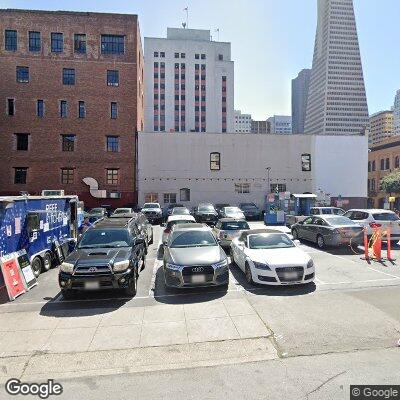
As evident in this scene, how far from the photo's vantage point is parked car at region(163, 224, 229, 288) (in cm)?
782

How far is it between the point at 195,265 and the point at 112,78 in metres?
31.6

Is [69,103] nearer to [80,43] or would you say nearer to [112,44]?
[80,43]

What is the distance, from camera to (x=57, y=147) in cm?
3325

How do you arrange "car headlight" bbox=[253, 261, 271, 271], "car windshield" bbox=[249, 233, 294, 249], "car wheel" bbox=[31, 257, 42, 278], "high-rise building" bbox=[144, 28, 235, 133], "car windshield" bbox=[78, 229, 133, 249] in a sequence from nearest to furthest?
"car headlight" bbox=[253, 261, 271, 271] → "car windshield" bbox=[78, 229, 133, 249] → "car windshield" bbox=[249, 233, 294, 249] → "car wheel" bbox=[31, 257, 42, 278] → "high-rise building" bbox=[144, 28, 235, 133]

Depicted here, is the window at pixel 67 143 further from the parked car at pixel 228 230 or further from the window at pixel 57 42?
the parked car at pixel 228 230

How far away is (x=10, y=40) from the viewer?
108ft

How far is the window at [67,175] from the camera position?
110ft

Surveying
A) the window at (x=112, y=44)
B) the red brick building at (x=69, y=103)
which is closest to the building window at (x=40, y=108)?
the red brick building at (x=69, y=103)

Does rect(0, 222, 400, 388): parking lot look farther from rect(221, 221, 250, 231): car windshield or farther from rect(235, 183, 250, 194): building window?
rect(235, 183, 250, 194): building window

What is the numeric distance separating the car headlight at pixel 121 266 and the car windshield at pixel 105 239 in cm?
130

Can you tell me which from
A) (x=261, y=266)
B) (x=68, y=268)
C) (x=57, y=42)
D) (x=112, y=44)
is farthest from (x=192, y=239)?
(x=57, y=42)

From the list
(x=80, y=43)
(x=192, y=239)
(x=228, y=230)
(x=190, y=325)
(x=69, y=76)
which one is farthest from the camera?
(x=80, y=43)

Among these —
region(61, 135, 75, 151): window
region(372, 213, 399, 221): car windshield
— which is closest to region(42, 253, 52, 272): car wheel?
region(372, 213, 399, 221): car windshield

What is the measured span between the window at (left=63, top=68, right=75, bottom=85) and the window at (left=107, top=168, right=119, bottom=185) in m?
9.87
